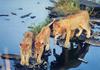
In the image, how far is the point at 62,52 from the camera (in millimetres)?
2102

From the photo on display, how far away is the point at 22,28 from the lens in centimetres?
220

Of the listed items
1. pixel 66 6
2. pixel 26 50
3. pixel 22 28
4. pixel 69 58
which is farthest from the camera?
pixel 66 6

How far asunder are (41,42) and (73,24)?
0.28 meters

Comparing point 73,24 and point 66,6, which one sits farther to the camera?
point 66,6

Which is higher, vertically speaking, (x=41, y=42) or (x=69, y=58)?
(x=41, y=42)

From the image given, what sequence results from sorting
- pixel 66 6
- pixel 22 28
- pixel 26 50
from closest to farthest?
pixel 26 50
pixel 22 28
pixel 66 6

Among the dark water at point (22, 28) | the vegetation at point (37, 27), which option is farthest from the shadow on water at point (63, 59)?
the vegetation at point (37, 27)

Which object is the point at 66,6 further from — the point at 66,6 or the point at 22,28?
the point at 22,28

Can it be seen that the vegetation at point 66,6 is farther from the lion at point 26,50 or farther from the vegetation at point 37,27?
the lion at point 26,50

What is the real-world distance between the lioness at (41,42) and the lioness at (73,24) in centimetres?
7

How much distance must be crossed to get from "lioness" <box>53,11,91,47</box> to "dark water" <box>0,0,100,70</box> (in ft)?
0.29

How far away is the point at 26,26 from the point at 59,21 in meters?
0.25

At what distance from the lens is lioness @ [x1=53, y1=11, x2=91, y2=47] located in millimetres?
2101

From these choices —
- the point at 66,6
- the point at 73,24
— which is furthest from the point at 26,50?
the point at 66,6
